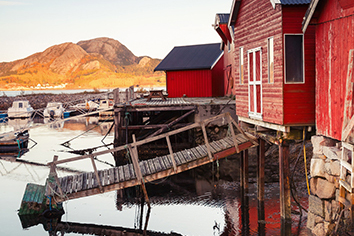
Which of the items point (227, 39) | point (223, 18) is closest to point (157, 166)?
point (223, 18)

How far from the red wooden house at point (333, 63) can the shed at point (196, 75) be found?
2298 cm

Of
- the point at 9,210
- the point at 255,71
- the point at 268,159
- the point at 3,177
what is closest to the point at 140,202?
the point at 9,210

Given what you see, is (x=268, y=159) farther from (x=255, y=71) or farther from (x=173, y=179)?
(x=255, y=71)

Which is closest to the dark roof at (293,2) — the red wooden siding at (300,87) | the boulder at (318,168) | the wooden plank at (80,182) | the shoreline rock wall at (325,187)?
the red wooden siding at (300,87)

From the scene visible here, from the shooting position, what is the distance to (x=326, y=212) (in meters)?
8.96

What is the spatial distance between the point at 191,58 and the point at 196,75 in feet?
8.23

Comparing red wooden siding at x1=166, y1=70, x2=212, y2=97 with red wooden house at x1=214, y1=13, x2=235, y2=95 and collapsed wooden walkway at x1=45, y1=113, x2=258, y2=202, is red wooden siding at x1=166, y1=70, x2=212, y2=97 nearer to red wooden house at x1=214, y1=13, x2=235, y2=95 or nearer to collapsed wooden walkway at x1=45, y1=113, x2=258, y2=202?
red wooden house at x1=214, y1=13, x2=235, y2=95

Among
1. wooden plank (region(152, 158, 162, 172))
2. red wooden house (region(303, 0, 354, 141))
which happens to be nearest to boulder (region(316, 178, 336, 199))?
red wooden house (region(303, 0, 354, 141))

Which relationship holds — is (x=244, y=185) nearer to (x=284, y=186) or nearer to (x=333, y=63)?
(x=284, y=186)

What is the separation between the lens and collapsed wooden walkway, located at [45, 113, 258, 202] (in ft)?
43.0

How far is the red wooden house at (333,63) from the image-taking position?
26.6 ft

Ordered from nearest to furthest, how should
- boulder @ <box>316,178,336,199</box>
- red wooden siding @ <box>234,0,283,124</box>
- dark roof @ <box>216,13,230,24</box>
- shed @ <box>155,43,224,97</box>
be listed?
boulder @ <box>316,178,336,199</box>
red wooden siding @ <box>234,0,283,124</box>
dark roof @ <box>216,13,230,24</box>
shed @ <box>155,43,224,97</box>

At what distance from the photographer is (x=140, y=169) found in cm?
1375

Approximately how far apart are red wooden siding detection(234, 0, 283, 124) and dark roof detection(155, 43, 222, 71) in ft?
58.9
